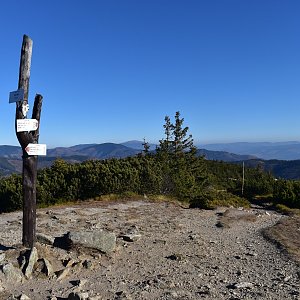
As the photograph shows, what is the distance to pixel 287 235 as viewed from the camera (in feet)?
39.5

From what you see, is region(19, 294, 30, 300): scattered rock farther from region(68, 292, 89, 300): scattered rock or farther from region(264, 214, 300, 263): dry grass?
region(264, 214, 300, 263): dry grass

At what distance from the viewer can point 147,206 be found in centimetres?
1817

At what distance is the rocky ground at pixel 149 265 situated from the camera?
22.7ft

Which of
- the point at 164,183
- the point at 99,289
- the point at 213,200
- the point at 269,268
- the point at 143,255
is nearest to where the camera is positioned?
the point at 99,289

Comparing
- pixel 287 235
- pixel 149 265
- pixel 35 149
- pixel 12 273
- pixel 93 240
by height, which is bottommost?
pixel 287 235

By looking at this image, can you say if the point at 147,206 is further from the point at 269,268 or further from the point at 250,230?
Answer: the point at 269,268

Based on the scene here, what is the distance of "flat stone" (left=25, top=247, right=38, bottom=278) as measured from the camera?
7.52m

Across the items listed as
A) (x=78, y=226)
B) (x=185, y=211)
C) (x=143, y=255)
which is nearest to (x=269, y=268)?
(x=143, y=255)

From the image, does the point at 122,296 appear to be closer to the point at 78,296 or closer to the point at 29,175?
the point at 78,296

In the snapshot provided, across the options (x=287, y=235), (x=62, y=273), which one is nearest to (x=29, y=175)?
(x=62, y=273)

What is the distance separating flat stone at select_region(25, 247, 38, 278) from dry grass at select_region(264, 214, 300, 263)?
5906 millimetres

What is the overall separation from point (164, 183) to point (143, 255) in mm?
13784

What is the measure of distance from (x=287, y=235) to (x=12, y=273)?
8383mm

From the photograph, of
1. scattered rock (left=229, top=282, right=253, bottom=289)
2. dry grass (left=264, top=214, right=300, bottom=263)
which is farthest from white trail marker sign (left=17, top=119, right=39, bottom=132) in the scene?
dry grass (left=264, top=214, right=300, bottom=263)
